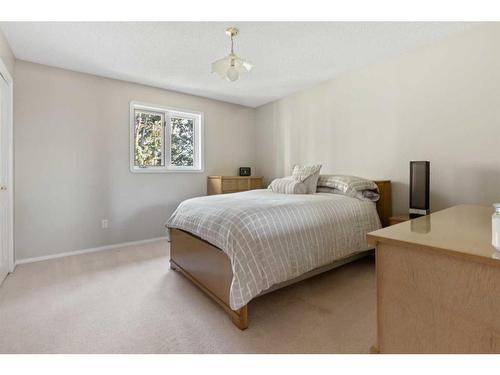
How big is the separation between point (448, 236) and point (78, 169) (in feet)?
11.8

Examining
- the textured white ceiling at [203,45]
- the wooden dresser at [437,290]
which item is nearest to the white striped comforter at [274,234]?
the wooden dresser at [437,290]

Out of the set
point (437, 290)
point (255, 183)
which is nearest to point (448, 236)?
point (437, 290)

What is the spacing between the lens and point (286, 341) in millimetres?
1399

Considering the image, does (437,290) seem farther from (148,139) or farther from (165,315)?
(148,139)

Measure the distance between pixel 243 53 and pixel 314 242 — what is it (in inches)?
81.0

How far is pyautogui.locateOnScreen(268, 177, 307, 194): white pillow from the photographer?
2.79 m

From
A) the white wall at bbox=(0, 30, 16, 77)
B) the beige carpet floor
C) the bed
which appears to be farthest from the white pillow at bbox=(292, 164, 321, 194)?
the white wall at bbox=(0, 30, 16, 77)

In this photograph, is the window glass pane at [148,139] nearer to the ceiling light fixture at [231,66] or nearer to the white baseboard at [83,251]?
the white baseboard at [83,251]

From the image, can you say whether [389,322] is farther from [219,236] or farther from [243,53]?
[243,53]

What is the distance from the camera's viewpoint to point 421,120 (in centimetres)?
263

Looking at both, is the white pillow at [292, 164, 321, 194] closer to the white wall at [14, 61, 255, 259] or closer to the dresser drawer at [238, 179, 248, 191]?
the dresser drawer at [238, 179, 248, 191]

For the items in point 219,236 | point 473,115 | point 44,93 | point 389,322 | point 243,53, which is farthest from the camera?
point 44,93

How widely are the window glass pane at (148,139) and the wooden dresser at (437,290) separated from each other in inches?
134

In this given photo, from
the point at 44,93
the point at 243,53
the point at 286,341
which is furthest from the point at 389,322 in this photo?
the point at 44,93
